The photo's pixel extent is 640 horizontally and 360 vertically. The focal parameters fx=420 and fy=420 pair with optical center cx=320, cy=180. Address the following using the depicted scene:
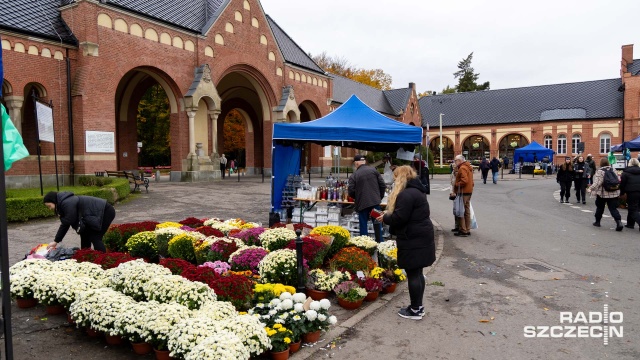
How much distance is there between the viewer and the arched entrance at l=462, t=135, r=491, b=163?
55.4 metres

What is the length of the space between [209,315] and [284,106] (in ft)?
86.6

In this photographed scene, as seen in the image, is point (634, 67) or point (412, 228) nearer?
point (412, 228)

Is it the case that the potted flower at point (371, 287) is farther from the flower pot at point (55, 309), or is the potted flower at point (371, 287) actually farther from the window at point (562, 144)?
the window at point (562, 144)

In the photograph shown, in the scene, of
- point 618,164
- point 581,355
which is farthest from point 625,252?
point 618,164

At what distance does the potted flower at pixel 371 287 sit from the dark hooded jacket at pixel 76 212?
164 inches

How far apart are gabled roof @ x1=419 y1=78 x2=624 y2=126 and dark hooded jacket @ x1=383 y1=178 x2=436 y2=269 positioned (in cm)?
5247

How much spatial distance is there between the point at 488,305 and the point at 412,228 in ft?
5.42

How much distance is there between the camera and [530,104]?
52688 millimetres

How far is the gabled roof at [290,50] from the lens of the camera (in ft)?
106

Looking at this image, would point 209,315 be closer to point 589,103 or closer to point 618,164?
point 618,164

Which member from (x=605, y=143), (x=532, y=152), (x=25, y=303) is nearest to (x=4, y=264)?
(x=25, y=303)

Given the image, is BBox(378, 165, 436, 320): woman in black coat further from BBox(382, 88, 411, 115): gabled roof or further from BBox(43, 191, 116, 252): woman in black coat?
BBox(382, 88, 411, 115): gabled roof

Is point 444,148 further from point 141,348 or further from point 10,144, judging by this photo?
point 10,144

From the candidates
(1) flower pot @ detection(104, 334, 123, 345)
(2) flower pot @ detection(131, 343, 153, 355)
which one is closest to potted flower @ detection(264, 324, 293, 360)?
(2) flower pot @ detection(131, 343, 153, 355)
